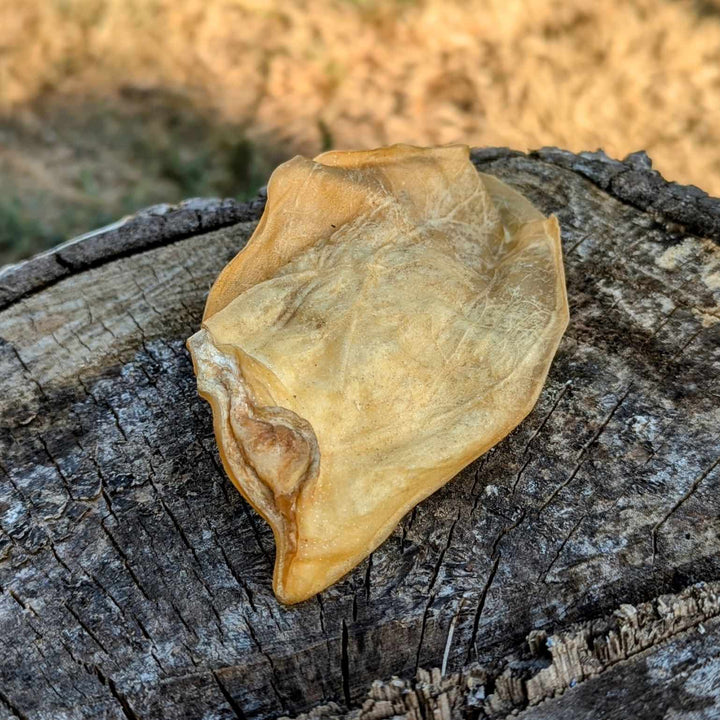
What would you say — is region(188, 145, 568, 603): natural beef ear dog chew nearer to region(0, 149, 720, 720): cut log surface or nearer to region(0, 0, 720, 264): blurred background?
region(0, 149, 720, 720): cut log surface

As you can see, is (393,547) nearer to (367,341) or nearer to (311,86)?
(367,341)

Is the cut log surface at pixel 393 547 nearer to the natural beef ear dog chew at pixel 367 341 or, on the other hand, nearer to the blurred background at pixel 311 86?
the natural beef ear dog chew at pixel 367 341

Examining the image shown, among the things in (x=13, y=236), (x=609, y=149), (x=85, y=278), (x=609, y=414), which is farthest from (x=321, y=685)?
(x=609, y=149)

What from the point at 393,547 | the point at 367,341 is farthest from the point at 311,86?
the point at 393,547

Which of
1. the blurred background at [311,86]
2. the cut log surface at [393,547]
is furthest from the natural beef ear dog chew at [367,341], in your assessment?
the blurred background at [311,86]

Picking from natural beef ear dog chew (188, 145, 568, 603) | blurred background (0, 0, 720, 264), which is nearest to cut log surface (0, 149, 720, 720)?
natural beef ear dog chew (188, 145, 568, 603)

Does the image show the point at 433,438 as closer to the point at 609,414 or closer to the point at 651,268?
the point at 609,414
